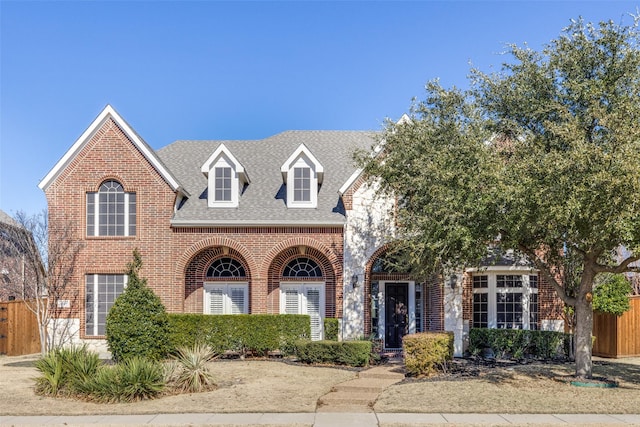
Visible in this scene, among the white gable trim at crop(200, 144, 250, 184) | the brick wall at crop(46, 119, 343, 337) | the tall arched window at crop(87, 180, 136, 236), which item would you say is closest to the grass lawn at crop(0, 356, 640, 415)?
the brick wall at crop(46, 119, 343, 337)

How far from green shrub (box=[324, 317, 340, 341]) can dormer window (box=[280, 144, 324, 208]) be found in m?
4.43

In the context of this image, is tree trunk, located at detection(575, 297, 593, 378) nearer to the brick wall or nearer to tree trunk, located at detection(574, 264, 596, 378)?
tree trunk, located at detection(574, 264, 596, 378)

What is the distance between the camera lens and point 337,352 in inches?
776

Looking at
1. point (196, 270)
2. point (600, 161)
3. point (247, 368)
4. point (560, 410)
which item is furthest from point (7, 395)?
point (600, 161)

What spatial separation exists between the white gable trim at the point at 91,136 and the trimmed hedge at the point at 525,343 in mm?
12357

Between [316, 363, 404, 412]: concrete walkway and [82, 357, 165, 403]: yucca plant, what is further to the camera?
[82, 357, 165, 403]: yucca plant

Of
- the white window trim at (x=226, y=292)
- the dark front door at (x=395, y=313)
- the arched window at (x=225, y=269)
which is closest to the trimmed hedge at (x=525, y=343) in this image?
the dark front door at (x=395, y=313)

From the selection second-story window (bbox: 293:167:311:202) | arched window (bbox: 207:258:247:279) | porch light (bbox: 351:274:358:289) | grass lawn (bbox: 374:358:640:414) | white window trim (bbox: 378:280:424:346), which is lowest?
grass lawn (bbox: 374:358:640:414)

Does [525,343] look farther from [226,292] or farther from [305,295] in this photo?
[226,292]

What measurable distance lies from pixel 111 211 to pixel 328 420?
14521 millimetres

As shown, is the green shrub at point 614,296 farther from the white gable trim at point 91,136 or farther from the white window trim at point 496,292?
the white gable trim at point 91,136

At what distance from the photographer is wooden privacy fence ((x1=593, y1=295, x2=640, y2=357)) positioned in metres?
22.9

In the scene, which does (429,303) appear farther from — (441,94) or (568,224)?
(568,224)

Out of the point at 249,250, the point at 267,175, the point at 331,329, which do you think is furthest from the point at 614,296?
the point at 267,175
